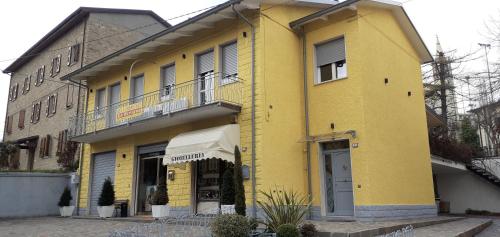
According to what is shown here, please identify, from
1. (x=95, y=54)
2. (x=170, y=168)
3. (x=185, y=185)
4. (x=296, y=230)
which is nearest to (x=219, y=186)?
(x=185, y=185)

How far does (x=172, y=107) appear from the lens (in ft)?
49.8

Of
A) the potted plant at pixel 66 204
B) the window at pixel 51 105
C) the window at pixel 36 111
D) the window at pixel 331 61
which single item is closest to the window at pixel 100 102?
the potted plant at pixel 66 204

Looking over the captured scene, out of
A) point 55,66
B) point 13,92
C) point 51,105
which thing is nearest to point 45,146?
point 51,105

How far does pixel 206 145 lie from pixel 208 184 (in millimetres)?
2272

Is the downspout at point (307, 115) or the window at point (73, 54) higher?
the window at point (73, 54)

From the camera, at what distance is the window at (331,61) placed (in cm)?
1408

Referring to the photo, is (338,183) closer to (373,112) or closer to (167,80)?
(373,112)

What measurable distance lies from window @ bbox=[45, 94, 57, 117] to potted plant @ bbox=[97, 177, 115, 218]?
1280 cm

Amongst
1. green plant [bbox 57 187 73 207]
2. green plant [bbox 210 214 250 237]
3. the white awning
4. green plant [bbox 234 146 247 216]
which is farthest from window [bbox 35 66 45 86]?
green plant [bbox 210 214 250 237]

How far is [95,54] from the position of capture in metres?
25.3

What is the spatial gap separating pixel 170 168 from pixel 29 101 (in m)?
22.5

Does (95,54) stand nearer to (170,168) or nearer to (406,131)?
(170,168)

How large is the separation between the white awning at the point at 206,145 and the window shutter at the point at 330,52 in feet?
12.7

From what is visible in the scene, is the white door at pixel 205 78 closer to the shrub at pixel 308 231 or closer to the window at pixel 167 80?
the window at pixel 167 80
